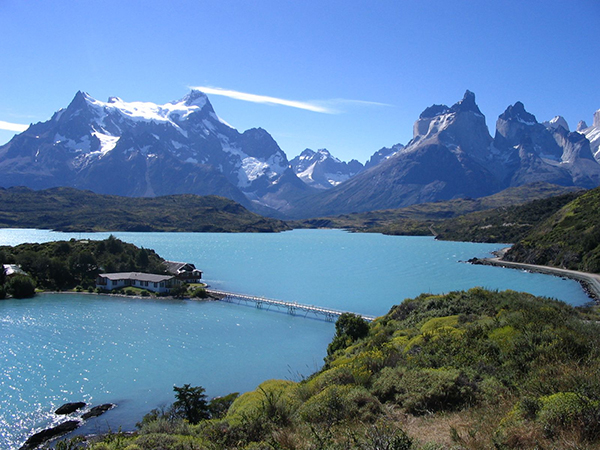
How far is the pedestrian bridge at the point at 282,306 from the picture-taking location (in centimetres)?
4850

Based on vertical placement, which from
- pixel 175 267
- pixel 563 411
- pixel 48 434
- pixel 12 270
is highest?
pixel 563 411

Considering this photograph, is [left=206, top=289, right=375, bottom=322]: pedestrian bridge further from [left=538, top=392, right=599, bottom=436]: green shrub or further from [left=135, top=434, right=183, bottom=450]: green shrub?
[left=538, top=392, right=599, bottom=436]: green shrub

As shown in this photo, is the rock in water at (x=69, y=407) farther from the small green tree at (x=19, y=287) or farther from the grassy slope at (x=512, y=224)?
the grassy slope at (x=512, y=224)

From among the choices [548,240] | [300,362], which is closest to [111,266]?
[300,362]

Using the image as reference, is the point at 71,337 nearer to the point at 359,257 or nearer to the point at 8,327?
the point at 8,327

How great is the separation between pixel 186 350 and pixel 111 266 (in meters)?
40.6

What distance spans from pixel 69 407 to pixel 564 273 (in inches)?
3280

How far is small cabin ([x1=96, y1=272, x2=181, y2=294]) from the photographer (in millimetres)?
62812

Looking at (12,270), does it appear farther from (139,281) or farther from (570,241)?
(570,241)

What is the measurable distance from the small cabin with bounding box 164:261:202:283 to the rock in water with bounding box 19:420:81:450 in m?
47.7

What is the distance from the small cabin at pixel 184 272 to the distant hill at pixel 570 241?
72.4 meters

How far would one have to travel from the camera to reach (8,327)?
138 feet

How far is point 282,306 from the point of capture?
5575 centimetres

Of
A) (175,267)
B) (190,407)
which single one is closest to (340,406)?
(190,407)
